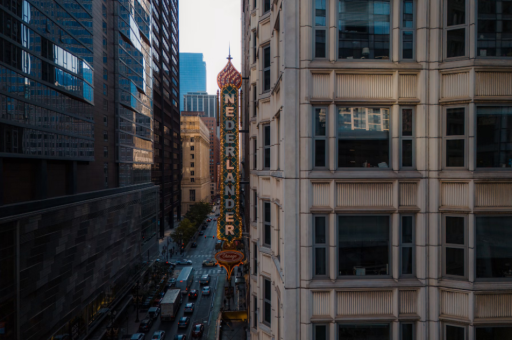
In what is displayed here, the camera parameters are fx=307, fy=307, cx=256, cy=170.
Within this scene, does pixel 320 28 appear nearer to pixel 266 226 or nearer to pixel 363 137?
pixel 363 137

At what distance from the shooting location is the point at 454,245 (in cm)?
953

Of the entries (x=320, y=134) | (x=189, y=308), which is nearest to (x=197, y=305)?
(x=189, y=308)

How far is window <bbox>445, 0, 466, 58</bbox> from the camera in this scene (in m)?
9.48

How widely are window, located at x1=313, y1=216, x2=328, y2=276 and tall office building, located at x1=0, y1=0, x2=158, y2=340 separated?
76.5 feet

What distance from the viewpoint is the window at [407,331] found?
9790mm

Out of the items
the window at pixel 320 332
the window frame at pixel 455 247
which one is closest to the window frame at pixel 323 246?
the window at pixel 320 332

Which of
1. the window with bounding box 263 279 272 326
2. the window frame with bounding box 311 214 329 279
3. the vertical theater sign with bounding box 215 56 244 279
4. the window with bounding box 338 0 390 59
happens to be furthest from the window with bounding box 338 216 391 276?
the vertical theater sign with bounding box 215 56 244 279

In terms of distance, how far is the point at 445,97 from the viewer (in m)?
9.54

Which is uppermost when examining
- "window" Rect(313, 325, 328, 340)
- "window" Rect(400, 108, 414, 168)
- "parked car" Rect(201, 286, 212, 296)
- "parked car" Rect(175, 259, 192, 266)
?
"window" Rect(400, 108, 414, 168)

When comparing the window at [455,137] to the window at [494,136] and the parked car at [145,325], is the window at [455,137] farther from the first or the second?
the parked car at [145,325]

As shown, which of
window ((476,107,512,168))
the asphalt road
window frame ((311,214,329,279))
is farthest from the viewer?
the asphalt road

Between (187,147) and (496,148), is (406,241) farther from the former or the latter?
(187,147)

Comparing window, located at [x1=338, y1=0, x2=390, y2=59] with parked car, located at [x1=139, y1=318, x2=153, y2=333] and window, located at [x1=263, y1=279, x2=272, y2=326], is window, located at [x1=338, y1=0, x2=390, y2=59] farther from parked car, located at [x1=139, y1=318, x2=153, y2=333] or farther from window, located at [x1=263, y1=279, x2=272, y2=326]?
parked car, located at [x1=139, y1=318, x2=153, y2=333]

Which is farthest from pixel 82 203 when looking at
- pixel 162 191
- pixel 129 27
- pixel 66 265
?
pixel 162 191
